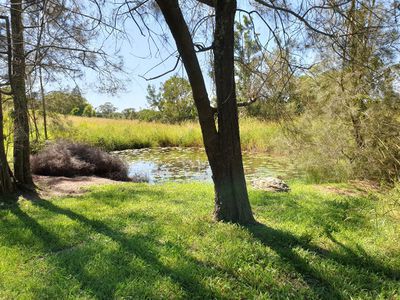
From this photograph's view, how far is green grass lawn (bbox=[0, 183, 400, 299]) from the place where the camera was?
2748mm

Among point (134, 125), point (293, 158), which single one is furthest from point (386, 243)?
point (134, 125)

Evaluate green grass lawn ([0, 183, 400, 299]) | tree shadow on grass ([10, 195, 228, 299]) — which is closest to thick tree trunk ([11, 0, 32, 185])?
green grass lawn ([0, 183, 400, 299])

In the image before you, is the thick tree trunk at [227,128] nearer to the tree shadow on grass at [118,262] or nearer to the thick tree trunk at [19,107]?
the tree shadow on grass at [118,262]

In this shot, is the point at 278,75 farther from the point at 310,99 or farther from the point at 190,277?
the point at 310,99

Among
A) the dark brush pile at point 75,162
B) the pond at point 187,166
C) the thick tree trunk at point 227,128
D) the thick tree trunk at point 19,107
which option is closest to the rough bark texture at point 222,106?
the thick tree trunk at point 227,128

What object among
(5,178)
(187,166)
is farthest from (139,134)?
(5,178)

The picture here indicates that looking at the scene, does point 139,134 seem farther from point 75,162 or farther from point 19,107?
point 19,107

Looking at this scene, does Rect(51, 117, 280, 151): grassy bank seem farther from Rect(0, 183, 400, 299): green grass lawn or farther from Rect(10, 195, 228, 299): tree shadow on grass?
Rect(10, 195, 228, 299): tree shadow on grass

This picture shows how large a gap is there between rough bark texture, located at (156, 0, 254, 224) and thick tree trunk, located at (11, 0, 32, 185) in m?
2.51

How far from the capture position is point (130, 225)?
4199mm

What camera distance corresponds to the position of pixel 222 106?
382cm

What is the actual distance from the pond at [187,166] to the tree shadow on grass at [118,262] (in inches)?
226

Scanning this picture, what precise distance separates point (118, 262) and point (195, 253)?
2.28 feet

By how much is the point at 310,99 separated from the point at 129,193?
4.63m
